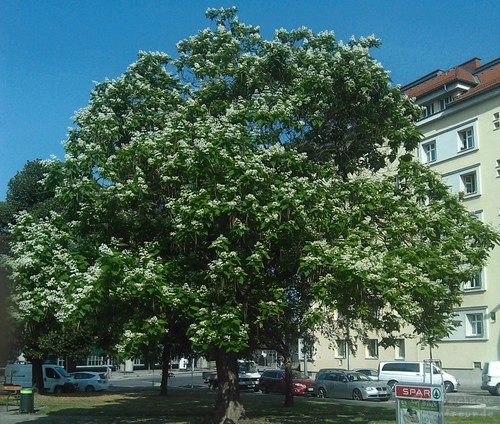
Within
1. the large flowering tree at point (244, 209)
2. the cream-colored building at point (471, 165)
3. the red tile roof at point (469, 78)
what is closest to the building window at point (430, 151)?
the cream-colored building at point (471, 165)

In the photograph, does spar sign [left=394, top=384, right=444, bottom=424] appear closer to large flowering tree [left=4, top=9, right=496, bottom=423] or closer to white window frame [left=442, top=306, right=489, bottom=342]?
large flowering tree [left=4, top=9, right=496, bottom=423]

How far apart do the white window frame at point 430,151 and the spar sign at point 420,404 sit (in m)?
43.5

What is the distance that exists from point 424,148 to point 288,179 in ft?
137

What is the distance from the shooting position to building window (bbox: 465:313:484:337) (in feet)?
153

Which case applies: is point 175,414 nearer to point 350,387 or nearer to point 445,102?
point 350,387

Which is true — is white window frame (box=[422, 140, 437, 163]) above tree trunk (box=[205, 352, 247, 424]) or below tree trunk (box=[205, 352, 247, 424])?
above

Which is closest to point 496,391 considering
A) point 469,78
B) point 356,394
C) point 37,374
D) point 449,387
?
point 449,387

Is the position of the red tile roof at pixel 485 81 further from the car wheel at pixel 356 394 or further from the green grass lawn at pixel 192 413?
the green grass lawn at pixel 192 413

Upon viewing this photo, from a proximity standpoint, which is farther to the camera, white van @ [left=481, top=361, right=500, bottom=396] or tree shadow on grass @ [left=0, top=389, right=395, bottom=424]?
white van @ [left=481, top=361, right=500, bottom=396]


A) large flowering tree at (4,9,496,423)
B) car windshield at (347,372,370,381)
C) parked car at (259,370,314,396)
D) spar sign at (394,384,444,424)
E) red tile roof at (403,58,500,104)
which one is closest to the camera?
spar sign at (394,384,444,424)

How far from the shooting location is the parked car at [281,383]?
1610 inches

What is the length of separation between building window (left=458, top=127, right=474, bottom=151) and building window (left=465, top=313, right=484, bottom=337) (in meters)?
12.9

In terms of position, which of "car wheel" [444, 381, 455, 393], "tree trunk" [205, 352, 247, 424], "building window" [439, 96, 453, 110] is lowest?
"car wheel" [444, 381, 455, 393]

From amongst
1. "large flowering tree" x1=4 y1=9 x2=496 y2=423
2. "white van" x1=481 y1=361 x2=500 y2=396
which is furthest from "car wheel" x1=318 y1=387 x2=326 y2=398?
"large flowering tree" x1=4 y1=9 x2=496 y2=423
